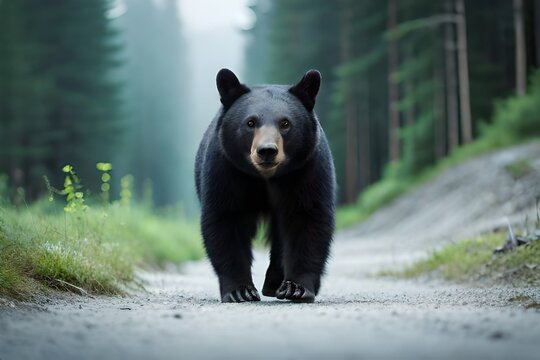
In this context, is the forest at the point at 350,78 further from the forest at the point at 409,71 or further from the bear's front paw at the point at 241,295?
the bear's front paw at the point at 241,295

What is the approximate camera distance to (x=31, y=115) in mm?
32812

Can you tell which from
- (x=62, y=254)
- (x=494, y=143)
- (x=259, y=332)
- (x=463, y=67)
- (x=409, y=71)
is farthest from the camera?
(x=409, y=71)

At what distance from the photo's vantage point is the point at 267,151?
19.5ft

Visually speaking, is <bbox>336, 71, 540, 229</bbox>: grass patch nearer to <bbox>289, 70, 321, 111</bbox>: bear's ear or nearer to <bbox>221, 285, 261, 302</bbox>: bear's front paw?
<bbox>289, 70, 321, 111</bbox>: bear's ear

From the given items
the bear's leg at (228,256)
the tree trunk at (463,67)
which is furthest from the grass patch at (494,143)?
the bear's leg at (228,256)

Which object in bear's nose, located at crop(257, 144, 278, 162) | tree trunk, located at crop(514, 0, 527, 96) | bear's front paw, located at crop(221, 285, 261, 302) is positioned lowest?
bear's front paw, located at crop(221, 285, 261, 302)

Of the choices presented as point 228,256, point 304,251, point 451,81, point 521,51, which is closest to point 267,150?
point 304,251

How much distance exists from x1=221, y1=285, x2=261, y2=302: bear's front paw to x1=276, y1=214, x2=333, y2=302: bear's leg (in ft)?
0.88

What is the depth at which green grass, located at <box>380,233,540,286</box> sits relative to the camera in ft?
27.0

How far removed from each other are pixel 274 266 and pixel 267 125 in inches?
74.6

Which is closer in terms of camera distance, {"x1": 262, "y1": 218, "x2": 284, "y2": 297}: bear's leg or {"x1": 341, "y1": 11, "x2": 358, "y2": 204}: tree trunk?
{"x1": 262, "y1": 218, "x2": 284, "y2": 297}: bear's leg

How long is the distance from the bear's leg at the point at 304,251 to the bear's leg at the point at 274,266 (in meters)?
0.73

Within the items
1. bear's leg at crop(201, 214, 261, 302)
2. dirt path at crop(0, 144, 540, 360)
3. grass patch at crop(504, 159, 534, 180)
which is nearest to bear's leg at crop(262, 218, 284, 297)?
bear's leg at crop(201, 214, 261, 302)

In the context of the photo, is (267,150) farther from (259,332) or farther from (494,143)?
(494,143)
